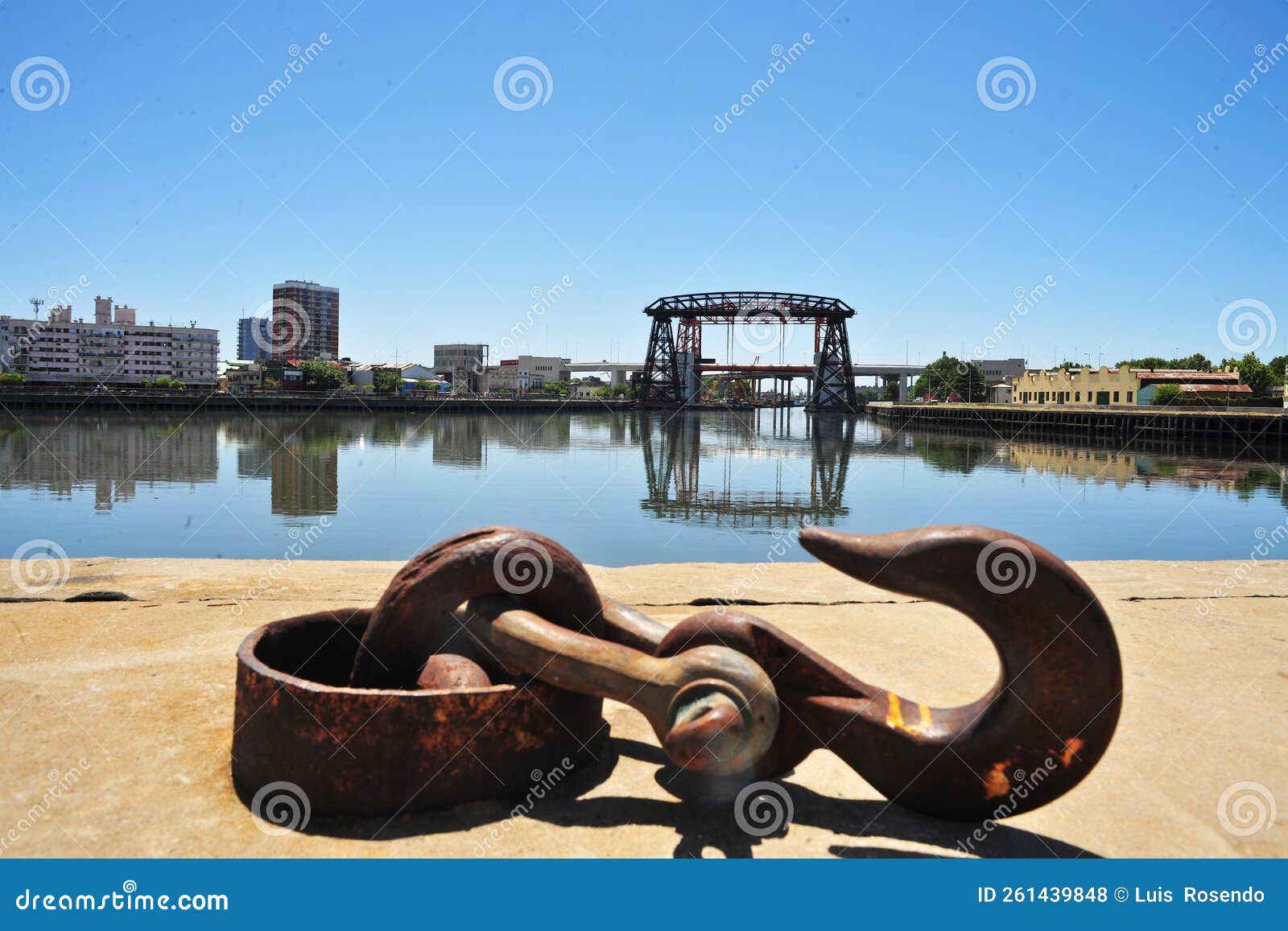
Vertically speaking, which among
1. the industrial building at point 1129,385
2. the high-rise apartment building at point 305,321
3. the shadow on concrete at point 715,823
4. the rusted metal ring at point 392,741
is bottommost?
the shadow on concrete at point 715,823

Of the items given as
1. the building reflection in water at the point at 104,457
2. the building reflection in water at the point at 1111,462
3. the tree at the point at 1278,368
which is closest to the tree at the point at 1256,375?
the tree at the point at 1278,368

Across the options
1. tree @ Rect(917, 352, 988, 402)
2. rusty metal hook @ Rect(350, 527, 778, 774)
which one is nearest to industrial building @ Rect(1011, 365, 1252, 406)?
tree @ Rect(917, 352, 988, 402)

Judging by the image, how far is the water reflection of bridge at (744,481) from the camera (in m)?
14.7

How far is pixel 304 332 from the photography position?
140m

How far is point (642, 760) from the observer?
11.5 ft

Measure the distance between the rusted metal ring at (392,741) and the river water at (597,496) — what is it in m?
6.80

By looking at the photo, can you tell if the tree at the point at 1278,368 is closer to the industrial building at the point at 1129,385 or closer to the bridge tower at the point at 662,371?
the industrial building at the point at 1129,385

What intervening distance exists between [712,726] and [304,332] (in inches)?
5924

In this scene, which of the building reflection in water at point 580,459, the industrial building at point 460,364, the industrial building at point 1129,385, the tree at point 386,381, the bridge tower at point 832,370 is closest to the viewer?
the building reflection in water at point 580,459

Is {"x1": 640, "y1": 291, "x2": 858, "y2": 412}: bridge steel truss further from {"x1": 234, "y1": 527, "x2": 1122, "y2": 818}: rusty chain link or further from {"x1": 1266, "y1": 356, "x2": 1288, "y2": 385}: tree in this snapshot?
{"x1": 234, "y1": 527, "x2": 1122, "y2": 818}: rusty chain link

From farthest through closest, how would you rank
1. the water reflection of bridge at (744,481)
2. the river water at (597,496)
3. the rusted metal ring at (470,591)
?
the water reflection of bridge at (744,481), the river water at (597,496), the rusted metal ring at (470,591)

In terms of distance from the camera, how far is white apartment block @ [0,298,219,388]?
100 m

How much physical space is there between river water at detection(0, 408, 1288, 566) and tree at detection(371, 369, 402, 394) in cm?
5858

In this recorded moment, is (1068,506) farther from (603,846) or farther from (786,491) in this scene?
(603,846)
